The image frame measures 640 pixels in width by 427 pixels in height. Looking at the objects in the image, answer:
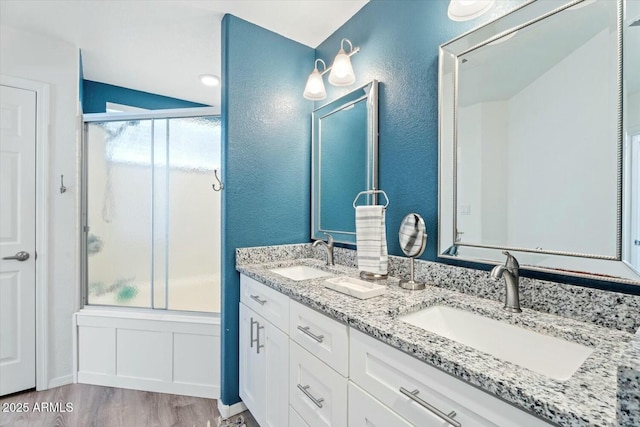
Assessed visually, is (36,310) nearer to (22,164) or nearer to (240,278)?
(22,164)

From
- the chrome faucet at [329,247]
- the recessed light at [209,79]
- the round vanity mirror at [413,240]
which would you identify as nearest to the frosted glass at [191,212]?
the recessed light at [209,79]

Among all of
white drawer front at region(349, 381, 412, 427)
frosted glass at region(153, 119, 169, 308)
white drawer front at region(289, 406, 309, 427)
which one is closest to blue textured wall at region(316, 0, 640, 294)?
white drawer front at region(349, 381, 412, 427)

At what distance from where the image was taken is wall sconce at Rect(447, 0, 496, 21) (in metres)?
1.01

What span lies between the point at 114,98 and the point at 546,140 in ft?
10.7

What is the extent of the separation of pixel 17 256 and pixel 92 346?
2.52 ft

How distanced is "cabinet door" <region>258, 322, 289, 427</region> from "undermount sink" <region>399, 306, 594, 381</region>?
610mm

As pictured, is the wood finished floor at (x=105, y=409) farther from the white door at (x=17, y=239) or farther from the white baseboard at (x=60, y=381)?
the white door at (x=17, y=239)

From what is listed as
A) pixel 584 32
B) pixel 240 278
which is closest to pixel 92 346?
pixel 240 278

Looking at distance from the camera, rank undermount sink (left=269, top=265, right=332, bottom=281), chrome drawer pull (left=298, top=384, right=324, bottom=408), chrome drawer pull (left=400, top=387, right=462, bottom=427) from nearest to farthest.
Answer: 1. chrome drawer pull (left=400, top=387, right=462, bottom=427)
2. chrome drawer pull (left=298, top=384, right=324, bottom=408)
3. undermount sink (left=269, top=265, right=332, bottom=281)

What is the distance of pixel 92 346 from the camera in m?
2.06

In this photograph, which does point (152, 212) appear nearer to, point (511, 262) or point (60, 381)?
point (60, 381)

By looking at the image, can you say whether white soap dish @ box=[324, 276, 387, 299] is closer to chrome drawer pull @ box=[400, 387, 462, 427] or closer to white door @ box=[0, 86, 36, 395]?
chrome drawer pull @ box=[400, 387, 462, 427]

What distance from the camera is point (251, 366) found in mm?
1596

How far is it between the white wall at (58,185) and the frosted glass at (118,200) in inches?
4.6
